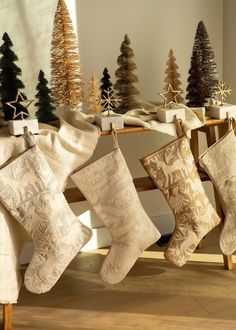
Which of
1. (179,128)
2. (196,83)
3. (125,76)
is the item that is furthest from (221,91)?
(125,76)

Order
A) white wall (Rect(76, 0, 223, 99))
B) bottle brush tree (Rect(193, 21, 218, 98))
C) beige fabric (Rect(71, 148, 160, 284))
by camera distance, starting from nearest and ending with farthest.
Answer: beige fabric (Rect(71, 148, 160, 284)) → bottle brush tree (Rect(193, 21, 218, 98)) → white wall (Rect(76, 0, 223, 99))

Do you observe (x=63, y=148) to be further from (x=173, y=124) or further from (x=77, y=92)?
(x=173, y=124)

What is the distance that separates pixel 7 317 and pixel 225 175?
3.29ft

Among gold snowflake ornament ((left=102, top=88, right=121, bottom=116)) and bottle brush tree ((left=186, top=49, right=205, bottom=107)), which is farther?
bottle brush tree ((left=186, top=49, right=205, bottom=107))

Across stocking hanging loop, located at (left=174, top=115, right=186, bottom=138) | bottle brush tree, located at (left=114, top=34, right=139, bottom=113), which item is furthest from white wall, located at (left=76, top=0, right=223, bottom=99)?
stocking hanging loop, located at (left=174, top=115, right=186, bottom=138)

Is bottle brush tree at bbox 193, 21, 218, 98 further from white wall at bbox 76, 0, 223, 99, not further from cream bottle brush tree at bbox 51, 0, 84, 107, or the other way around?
cream bottle brush tree at bbox 51, 0, 84, 107

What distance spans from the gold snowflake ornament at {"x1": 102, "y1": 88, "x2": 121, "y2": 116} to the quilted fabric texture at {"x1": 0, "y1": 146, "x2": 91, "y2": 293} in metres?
0.35

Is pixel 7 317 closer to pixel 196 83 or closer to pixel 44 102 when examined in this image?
pixel 44 102

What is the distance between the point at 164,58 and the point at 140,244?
38.4 inches

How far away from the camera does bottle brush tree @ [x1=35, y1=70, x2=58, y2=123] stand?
6.20ft

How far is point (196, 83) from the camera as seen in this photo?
208 centimetres

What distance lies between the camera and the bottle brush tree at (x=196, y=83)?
2070 mm

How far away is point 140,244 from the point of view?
1.92 m

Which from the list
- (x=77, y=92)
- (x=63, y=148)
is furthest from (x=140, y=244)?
(x=77, y=92)
